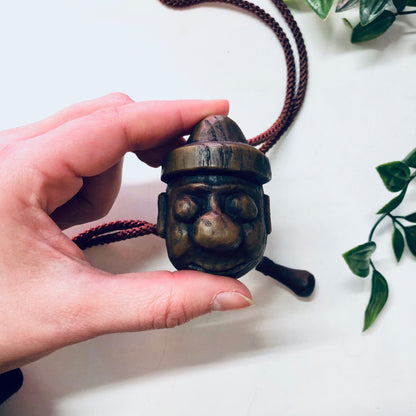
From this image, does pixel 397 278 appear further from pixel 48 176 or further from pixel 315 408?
pixel 48 176

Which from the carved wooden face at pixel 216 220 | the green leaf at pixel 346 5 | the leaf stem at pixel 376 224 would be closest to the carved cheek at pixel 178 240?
the carved wooden face at pixel 216 220

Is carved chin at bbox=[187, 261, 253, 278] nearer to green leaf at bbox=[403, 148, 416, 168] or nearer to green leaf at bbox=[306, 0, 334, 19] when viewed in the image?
green leaf at bbox=[403, 148, 416, 168]

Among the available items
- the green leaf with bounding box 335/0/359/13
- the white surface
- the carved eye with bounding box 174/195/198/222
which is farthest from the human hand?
the green leaf with bounding box 335/0/359/13

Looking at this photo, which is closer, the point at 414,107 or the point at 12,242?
the point at 12,242

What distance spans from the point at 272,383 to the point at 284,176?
629 millimetres

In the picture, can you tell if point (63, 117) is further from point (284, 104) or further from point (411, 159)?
point (411, 159)

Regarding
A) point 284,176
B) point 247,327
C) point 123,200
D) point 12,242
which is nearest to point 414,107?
point 284,176

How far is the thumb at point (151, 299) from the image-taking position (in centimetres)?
88

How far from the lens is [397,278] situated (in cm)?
129

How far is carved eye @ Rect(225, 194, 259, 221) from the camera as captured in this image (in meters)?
0.92

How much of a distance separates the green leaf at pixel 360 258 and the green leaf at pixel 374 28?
2.09 feet

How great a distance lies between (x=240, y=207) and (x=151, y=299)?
0.27m

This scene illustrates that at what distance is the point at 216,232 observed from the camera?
0.87 meters

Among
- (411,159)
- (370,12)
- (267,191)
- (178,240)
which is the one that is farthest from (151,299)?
(370,12)
